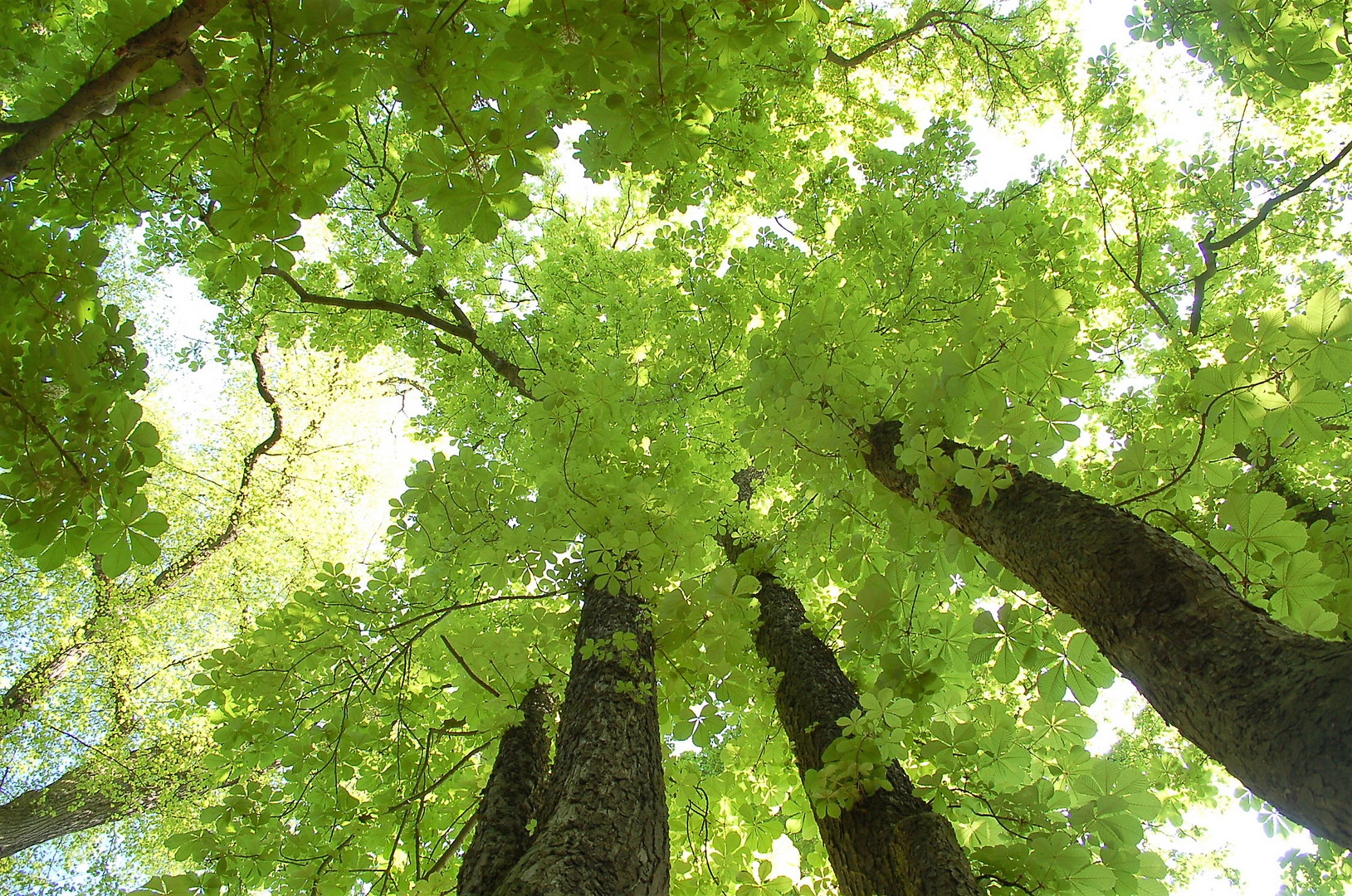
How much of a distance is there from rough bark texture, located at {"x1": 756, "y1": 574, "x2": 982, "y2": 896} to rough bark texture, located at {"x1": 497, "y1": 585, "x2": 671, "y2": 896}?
67cm

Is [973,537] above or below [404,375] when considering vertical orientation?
→ below

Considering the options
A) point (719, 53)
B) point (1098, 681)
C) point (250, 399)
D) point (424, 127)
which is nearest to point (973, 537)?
point (1098, 681)

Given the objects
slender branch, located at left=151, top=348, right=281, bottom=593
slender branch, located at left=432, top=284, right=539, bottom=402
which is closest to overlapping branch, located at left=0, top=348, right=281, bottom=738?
slender branch, located at left=151, top=348, right=281, bottom=593

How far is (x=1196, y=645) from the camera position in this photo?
1.32 metres

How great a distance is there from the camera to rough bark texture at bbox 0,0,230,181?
1130mm

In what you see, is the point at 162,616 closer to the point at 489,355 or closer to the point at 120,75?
the point at 489,355

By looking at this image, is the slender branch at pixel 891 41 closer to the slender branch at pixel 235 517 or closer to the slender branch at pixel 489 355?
the slender branch at pixel 489 355

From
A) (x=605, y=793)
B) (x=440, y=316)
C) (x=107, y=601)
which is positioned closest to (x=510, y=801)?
(x=605, y=793)

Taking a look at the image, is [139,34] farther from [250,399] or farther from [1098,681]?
[250,399]

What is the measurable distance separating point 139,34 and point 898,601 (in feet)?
8.14

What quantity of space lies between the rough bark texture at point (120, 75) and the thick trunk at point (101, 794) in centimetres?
877

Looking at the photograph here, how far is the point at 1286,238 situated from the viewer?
15.6ft

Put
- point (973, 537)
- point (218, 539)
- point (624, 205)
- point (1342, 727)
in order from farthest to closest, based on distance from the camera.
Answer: point (218, 539) < point (624, 205) < point (973, 537) < point (1342, 727)

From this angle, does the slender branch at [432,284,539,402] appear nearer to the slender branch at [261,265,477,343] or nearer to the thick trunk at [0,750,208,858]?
the slender branch at [261,265,477,343]
